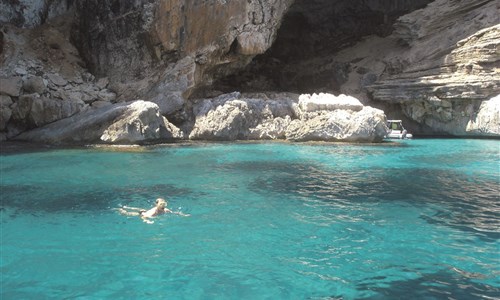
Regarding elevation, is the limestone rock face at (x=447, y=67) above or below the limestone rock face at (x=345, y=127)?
above

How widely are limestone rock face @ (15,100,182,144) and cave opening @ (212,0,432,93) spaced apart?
9994mm

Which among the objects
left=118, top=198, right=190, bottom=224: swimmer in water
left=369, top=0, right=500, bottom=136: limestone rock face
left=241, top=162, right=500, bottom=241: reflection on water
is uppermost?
left=369, top=0, right=500, bottom=136: limestone rock face

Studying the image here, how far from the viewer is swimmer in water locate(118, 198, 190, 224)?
8.59m

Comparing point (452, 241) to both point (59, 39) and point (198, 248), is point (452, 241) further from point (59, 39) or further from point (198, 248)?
point (59, 39)

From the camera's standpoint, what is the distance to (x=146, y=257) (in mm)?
6652

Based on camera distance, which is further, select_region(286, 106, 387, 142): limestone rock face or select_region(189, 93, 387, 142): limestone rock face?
select_region(189, 93, 387, 142): limestone rock face

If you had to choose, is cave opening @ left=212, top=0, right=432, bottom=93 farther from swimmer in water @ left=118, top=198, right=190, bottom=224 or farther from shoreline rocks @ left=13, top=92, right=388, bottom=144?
swimmer in water @ left=118, top=198, right=190, bottom=224

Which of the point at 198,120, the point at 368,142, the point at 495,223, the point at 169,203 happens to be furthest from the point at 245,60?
the point at 495,223

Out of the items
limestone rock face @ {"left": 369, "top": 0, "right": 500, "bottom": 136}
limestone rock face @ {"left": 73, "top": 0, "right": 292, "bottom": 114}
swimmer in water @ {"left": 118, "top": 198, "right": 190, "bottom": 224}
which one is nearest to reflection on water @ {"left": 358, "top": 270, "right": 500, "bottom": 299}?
swimmer in water @ {"left": 118, "top": 198, "right": 190, "bottom": 224}

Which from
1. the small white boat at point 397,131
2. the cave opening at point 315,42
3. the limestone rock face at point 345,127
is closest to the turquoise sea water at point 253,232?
the limestone rock face at point 345,127

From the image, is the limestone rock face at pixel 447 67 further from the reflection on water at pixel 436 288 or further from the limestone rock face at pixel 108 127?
the reflection on water at pixel 436 288

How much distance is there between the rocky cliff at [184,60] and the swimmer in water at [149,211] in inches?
435

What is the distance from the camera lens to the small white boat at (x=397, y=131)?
24672 mm

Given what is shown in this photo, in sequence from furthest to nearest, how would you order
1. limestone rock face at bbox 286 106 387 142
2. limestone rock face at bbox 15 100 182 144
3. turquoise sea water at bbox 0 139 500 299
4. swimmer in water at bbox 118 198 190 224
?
limestone rock face at bbox 286 106 387 142, limestone rock face at bbox 15 100 182 144, swimmer in water at bbox 118 198 190 224, turquoise sea water at bbox 0 139 500 299
